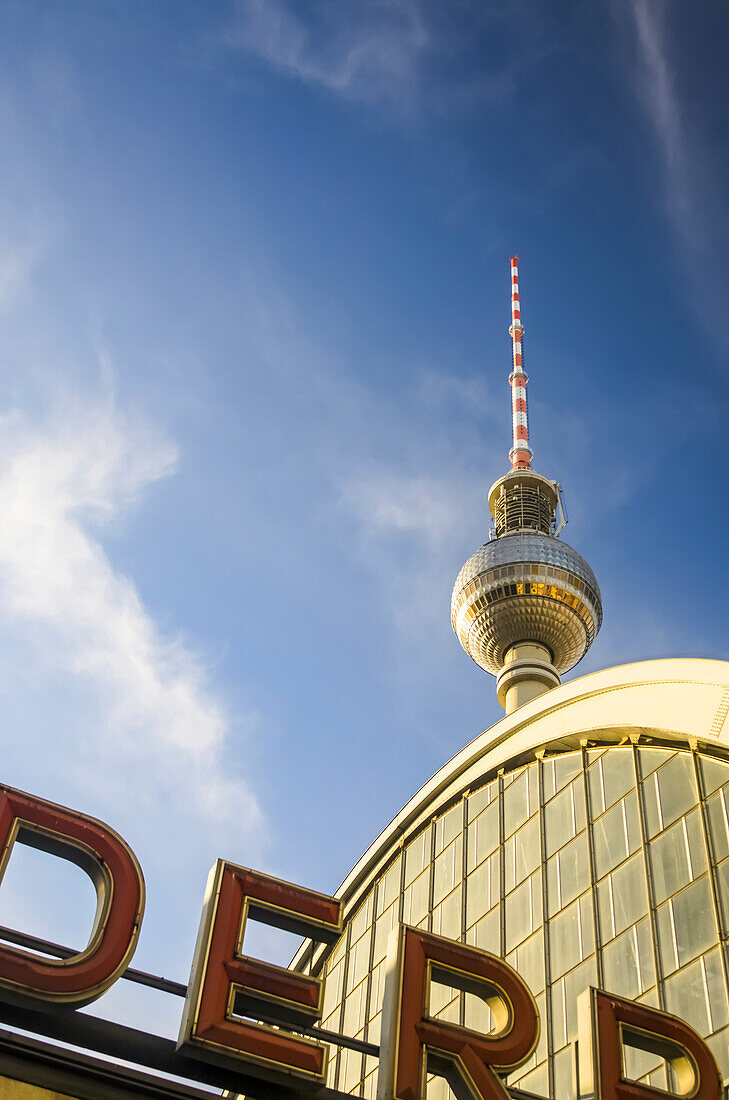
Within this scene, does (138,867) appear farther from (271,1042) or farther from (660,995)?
(660,995)

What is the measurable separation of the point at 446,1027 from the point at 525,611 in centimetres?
5363

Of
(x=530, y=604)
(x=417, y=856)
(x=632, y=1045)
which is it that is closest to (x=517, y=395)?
(x=530, y=604)

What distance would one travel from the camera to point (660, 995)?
21.5 m

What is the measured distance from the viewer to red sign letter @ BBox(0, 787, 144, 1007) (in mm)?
12500

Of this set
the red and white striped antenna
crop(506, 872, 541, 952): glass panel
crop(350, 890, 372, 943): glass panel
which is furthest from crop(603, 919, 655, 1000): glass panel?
the red and white striped antenna

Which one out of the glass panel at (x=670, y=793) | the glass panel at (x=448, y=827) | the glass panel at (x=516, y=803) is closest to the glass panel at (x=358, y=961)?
the glass panel at (x=448, y=827)

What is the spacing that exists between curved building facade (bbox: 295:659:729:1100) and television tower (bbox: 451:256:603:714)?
98.0 ft

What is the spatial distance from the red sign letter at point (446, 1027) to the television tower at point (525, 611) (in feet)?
160

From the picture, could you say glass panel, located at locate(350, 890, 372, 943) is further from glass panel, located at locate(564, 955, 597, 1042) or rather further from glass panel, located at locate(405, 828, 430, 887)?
glass panel, located at locate(564, 955, 597, 1042)

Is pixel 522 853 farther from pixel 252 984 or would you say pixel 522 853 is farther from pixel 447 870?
pixel 252 984

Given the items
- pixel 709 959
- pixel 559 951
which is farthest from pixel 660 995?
pixel 559 951

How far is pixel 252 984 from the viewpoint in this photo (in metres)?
13.9

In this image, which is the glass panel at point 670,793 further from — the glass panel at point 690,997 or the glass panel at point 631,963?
the glass panel at point 690,997

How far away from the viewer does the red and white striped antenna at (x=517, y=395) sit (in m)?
80.2
